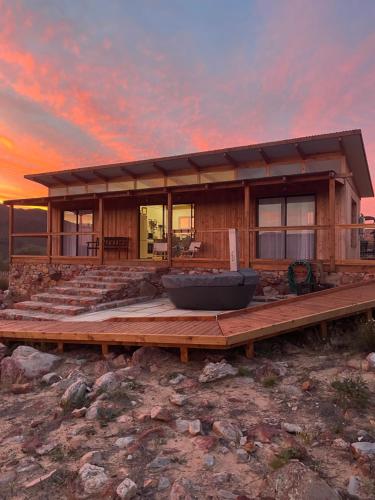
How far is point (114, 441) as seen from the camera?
3.43 metres

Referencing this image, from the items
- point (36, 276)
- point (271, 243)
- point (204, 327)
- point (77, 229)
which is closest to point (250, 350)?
point (204, 327)

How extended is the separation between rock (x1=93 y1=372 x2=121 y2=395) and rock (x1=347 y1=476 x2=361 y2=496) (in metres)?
2.87

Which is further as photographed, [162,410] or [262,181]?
[262,181]

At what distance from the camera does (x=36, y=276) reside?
43.4 feet

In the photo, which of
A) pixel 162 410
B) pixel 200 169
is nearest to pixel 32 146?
pixel 200 169

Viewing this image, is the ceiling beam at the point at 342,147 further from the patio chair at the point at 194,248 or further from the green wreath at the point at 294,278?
the patio chair at the point at 194,248

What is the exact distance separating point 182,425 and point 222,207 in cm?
900

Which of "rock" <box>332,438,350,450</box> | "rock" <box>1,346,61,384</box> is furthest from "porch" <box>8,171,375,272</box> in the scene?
"rock" <box>332,438,350,450</box>

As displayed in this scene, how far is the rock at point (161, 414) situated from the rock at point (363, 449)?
1.78 meters

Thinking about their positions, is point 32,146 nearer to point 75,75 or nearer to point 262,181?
point 75,75

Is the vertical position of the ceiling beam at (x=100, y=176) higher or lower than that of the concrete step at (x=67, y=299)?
higher

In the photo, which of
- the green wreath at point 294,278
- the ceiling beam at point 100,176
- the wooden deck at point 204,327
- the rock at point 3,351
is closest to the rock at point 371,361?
the wooden deck at point 204,327

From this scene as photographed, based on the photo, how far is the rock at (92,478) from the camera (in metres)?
2.73

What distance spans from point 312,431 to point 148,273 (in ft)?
23.9
